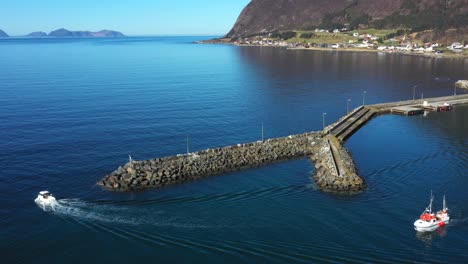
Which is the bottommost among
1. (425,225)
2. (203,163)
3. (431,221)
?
(425,225)

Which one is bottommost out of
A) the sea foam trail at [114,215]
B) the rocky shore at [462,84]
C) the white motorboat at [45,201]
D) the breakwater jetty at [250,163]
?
the sea foam trail at [114,215]

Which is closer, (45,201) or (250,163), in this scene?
(45,201)

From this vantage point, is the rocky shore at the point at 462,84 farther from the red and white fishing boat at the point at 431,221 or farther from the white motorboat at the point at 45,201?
the white motorboat at the point at 45,201

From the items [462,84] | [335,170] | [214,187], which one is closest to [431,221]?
[335,170]

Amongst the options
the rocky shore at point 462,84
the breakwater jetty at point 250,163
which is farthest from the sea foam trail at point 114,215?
the rocky shore at point 462,84

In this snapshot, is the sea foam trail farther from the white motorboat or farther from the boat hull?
the boat hull

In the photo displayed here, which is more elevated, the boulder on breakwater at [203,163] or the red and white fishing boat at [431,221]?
the boulder on breakwater at [203,163]

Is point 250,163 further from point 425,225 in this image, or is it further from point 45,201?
point 45,201
